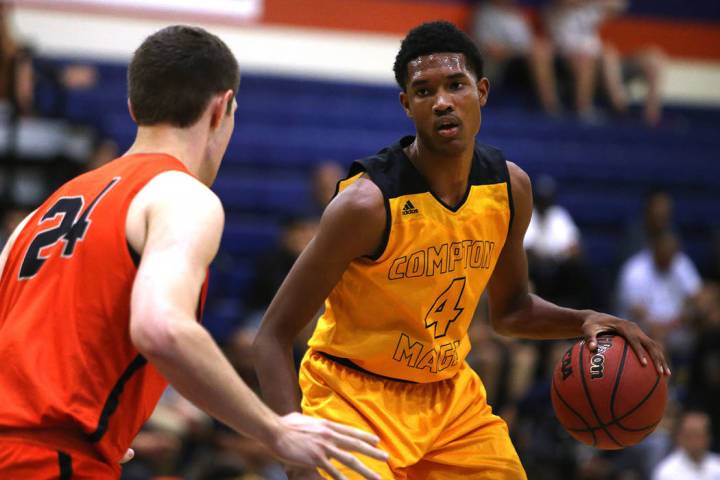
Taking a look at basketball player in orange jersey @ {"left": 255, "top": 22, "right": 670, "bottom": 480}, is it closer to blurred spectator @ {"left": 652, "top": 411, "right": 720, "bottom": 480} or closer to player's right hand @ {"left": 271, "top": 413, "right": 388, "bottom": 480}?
player's right hand @ {"left": 271, "top": 413, "right": 388, "bottom": 480}

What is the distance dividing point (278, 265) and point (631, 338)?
15.8 feet

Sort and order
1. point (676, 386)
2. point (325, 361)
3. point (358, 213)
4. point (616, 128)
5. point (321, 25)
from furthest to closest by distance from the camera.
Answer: point (321, 25), point (616, 128), point (676, 386), point (325, 361), point (358, 213)

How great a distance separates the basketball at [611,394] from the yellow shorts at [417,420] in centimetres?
27

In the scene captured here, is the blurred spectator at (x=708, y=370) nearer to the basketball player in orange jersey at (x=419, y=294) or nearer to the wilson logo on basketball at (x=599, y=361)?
the wilson logo on basketball at (x=599, y=361)

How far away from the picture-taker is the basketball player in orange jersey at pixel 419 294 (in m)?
3.41

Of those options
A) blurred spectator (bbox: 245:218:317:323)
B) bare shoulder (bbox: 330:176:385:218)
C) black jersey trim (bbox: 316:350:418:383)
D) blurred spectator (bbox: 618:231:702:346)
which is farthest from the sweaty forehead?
blurred spectator (bbox: 618:231:702:346)

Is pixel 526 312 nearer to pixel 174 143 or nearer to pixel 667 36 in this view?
pixel 174 143

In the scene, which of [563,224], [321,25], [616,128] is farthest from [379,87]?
[563,224]

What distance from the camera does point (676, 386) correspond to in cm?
876

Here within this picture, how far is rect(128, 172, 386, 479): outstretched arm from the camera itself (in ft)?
7.18

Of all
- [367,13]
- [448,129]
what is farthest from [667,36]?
[448,129]

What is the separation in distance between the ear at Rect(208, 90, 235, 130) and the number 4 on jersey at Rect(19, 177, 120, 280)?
30 cm

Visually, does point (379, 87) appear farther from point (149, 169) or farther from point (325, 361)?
point (149, 169)

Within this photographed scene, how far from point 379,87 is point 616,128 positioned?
9.00 feet
